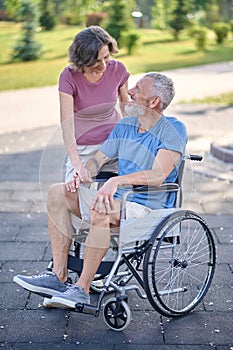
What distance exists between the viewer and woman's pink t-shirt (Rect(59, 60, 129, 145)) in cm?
405

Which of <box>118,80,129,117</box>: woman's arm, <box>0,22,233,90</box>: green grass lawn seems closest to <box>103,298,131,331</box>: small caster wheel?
<box>118,80,129,117</box>: woman's arm

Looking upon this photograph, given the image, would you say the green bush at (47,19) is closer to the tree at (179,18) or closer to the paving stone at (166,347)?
the tree at (179,18)

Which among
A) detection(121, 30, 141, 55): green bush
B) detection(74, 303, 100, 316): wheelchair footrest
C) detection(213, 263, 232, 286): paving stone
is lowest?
detection(121, 30, 141, 55): green bush

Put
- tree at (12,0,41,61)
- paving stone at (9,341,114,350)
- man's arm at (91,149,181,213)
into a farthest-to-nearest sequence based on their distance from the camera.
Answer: tree at (12,0,41,61) < man's arm at (91,149,181,213) < paving stone at (9,341,114,350)

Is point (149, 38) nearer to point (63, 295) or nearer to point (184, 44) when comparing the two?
point (184, 44)

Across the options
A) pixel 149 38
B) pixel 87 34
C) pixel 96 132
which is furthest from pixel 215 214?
pixel 149 38

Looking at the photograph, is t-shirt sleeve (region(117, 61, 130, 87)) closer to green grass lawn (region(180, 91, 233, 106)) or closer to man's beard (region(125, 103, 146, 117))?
man's beard (region(125, 103, 146, 117))

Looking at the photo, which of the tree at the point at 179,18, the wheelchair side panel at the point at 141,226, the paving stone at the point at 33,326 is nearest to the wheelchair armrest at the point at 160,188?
the wheelchair side panel at the point at 141,226

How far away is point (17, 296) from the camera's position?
13.3 feet

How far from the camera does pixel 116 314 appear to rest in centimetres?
357

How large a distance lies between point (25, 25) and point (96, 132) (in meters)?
21.2

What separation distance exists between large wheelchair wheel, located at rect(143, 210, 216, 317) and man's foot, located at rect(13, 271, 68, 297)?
1.47 ft

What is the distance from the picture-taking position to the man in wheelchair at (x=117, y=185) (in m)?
3.62

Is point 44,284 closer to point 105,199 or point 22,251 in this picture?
point 105,199
